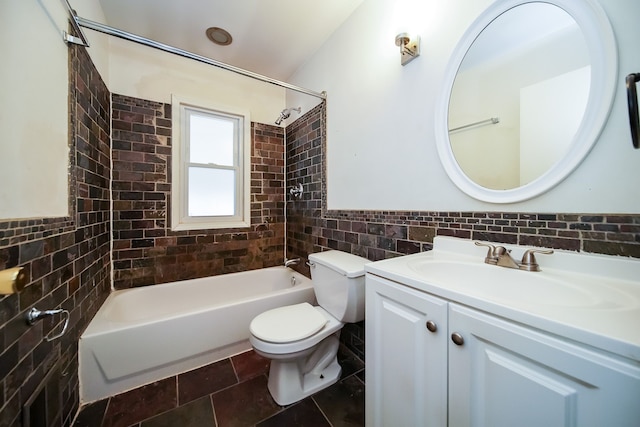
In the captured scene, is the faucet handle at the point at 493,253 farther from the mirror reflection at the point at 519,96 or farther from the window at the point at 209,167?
the window at the point at 209,167

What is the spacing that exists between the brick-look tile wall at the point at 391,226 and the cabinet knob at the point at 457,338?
1.78 ft

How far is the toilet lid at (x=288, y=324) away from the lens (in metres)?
1.22

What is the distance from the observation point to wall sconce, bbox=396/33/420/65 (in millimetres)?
1224

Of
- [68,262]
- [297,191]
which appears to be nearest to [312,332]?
[68,262]

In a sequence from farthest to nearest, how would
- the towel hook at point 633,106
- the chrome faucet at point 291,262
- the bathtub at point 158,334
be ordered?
the chrome faucet at point 291,262
the bathtub at point 158,334
the towel hook at point 633,106

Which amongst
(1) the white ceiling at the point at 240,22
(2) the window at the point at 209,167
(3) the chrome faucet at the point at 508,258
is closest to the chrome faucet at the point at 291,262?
(2) the window at the point at 209,167

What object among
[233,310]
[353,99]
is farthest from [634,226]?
[233,310]

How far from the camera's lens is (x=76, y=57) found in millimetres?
1239

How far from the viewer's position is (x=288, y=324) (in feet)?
4.34

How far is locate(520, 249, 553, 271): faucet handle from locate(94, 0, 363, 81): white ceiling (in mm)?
1895

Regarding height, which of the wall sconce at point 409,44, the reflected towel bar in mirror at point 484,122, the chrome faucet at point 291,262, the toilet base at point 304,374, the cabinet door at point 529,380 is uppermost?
the wall sconce at point 409,44

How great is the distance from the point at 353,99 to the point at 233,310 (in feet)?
5.95

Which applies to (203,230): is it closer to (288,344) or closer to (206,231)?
(206,231)

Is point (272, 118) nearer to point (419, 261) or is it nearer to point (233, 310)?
point (233, 310)
